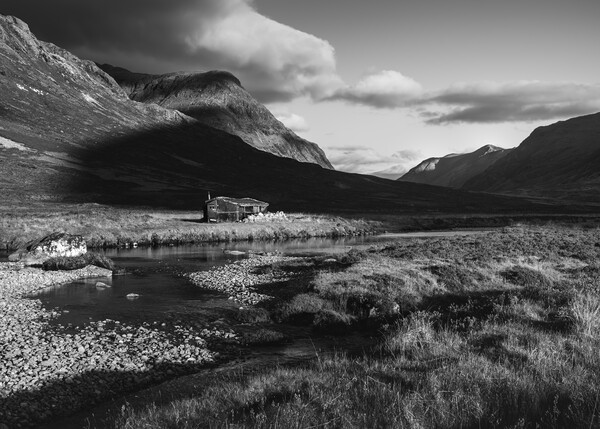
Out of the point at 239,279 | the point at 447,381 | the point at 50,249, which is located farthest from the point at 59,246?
the point at 447,381

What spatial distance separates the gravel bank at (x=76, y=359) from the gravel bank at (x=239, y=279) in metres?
6.80

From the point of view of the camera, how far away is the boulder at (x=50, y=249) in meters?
38.4

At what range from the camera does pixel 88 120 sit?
608 feet

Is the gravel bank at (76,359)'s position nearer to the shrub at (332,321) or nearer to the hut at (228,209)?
the shrub at (332,321)

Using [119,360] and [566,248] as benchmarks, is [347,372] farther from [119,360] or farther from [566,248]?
[566,248]

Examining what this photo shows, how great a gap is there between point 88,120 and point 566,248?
186 meters

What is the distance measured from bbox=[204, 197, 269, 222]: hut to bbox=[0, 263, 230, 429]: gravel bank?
61.6 m

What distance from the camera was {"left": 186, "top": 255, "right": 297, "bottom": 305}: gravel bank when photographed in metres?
26.4

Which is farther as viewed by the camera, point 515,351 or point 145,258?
point 145,258

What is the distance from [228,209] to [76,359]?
72.4 meters

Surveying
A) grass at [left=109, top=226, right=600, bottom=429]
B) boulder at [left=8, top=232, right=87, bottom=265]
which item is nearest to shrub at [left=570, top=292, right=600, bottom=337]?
grass at [left=109, top=226, right=600, bottom=429]

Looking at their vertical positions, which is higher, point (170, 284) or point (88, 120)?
point (88, 120)

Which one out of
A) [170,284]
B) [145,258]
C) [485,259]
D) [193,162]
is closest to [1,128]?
[193,162]

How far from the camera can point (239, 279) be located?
3219 cm
